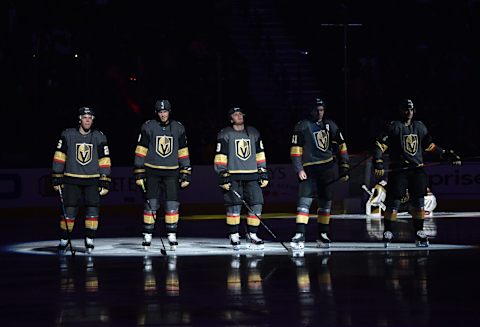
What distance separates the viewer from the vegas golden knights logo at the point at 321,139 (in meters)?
18.7

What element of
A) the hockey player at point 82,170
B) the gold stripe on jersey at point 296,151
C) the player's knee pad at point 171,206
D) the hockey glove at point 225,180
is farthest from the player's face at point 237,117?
the hockey player at point 82,170

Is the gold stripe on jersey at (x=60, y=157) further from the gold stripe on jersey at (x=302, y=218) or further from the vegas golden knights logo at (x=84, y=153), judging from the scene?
the gold stripe on jersey at (x=302, y=218)

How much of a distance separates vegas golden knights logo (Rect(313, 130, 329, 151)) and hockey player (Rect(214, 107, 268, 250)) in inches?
34.8

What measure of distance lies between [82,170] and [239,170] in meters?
2.29

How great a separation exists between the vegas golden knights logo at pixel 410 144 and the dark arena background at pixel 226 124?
1.37 m

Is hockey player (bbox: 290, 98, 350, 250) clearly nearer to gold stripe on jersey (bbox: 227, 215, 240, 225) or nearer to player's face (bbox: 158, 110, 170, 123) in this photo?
gold stripe on jersey (bbox: 227, 215, 240, 225)

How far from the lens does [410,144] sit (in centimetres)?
1858

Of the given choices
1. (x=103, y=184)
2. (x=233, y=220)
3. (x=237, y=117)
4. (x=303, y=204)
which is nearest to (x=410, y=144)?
(x=303, y=204)

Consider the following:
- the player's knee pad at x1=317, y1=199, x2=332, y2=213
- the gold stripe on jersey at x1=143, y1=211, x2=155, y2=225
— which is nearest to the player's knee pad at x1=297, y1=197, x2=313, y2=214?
the player's knee pad at x1=317, y1=199, x2=332, y2=213

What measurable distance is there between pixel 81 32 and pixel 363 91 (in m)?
7.40

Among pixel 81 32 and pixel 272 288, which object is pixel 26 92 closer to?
Answer: pixel 81 32

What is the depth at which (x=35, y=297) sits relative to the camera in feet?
42.9

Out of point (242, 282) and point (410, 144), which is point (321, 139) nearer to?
point (410, 144)

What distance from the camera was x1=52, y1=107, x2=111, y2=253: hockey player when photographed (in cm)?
1866
